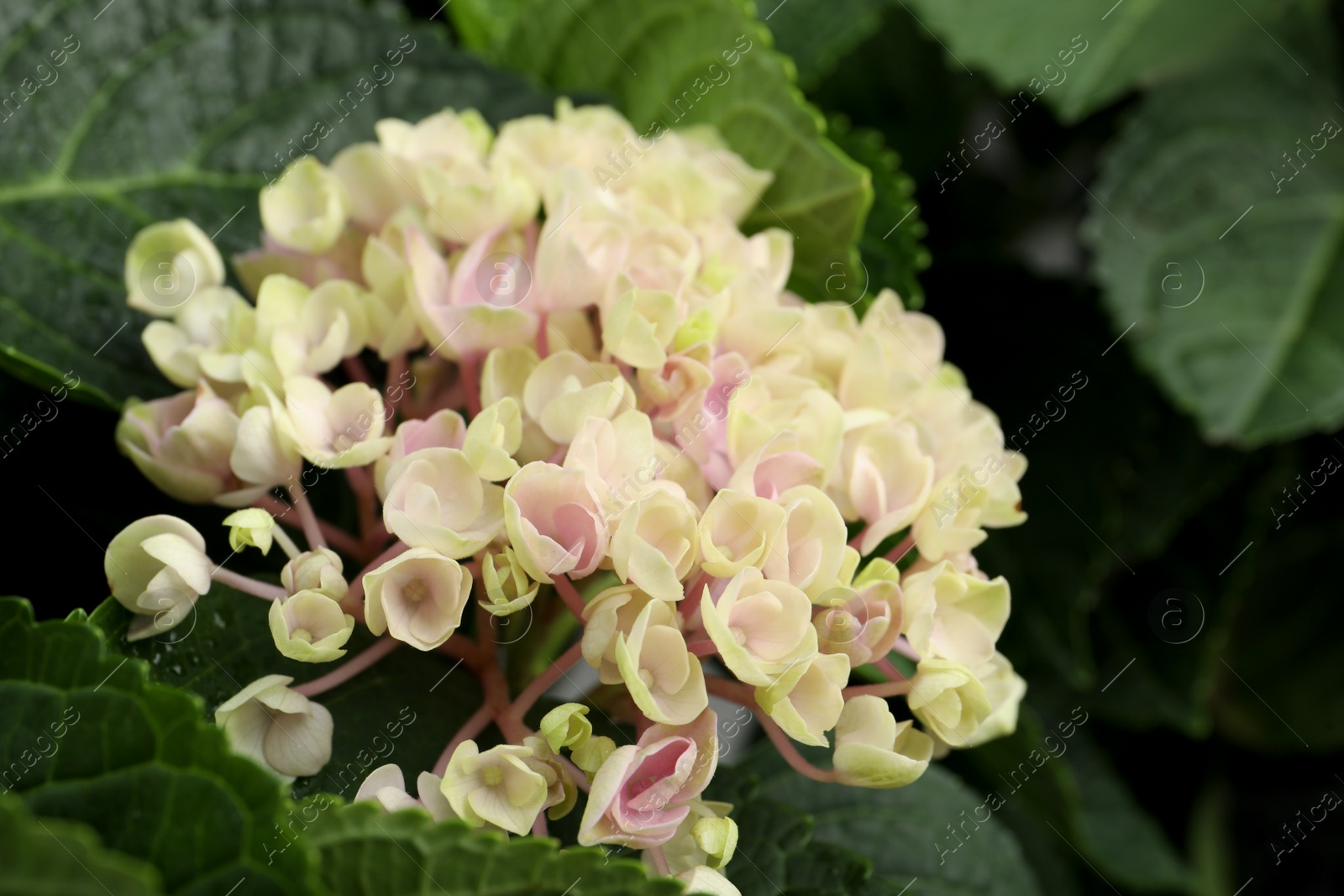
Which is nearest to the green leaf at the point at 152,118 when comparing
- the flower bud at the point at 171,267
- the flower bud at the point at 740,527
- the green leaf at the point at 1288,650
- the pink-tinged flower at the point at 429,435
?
the flower bud at the point at 171,267

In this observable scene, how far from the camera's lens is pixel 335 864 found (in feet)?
0.93

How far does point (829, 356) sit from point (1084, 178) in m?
0.53

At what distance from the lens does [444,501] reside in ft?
1.05

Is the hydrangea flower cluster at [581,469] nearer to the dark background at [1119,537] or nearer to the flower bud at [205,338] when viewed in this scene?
the flower bud at [205,338]

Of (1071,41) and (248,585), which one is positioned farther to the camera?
(1071,41)

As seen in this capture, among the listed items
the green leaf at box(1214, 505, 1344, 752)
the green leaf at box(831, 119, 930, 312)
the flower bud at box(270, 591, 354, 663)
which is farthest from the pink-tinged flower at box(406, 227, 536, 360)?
the green leaf at box(1214, 505, 1344, 752)

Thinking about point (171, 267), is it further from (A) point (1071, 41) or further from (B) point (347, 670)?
(A) point (1071, 41)

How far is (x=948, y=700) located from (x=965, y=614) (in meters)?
0.04

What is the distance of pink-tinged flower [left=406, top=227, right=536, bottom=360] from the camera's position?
362 millimetres

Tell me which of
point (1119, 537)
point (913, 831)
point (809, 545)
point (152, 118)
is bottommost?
point (1119, 537)

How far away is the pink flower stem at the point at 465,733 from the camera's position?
33cm

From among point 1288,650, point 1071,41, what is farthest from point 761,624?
point 1288,650

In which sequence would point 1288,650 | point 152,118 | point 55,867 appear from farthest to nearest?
1. point 1288,650
2. point 152,118
3. point 55,867

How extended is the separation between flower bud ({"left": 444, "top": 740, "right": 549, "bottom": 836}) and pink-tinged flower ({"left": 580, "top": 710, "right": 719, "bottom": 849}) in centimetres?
2
